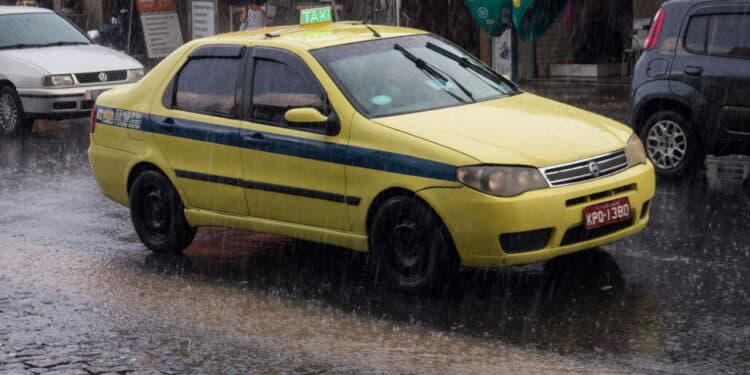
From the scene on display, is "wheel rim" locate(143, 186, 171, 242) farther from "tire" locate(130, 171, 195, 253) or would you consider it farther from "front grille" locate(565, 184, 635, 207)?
"front grille" locate(565, 184, 635, 207)

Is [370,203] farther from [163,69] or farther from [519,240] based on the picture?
[163,69]

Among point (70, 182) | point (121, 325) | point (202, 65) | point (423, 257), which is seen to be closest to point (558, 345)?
point (423, 257)

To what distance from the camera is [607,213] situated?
7734mm

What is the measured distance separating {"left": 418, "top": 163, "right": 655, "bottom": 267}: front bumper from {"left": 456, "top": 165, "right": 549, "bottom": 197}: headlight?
0.04 m

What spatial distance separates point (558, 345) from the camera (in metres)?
6.69

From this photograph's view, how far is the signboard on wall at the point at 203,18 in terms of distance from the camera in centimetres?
2397

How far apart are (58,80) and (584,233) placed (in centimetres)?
1042

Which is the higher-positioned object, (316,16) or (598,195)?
(316,16)

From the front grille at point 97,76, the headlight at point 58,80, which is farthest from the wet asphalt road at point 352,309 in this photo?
the front grille at point 97,76

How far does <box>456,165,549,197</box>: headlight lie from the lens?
7363 mm

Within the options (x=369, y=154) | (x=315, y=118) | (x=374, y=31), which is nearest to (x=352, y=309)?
(x=369, y=154)

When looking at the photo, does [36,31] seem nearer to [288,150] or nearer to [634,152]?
[288,150]

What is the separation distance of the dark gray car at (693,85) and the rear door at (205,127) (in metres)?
4.59

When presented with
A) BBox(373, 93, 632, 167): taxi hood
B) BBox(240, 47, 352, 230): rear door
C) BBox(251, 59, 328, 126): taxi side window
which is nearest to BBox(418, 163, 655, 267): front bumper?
BBox(373, 93, 632, 167): taxi hood
